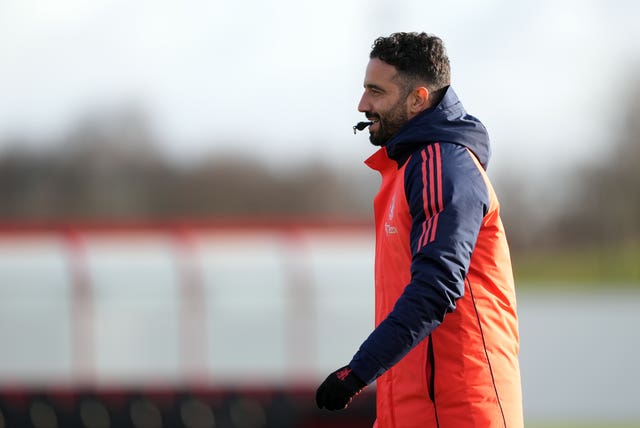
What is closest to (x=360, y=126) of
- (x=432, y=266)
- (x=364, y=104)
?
(x=364, y=104)

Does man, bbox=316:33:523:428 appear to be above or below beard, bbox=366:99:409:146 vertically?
below

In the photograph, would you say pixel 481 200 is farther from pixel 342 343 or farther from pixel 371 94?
pixel 342 343

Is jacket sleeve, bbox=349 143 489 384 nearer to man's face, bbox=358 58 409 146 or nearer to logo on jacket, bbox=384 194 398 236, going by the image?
logo on jacket, bbox=384 194 398 236

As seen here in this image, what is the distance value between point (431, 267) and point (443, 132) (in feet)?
1.64

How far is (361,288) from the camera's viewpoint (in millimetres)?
9883

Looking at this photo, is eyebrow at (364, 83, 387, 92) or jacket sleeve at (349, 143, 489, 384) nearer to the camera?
jacket sleeve at (349, 143, 489, 384)

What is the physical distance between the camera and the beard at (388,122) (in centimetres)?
364

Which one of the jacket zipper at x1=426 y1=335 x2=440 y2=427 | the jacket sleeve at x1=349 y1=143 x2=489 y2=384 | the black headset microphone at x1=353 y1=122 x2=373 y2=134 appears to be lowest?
the jacket zipper at x1=426 y1=335 x2=440 y2=427

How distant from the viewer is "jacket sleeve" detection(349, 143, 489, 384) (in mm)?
3186

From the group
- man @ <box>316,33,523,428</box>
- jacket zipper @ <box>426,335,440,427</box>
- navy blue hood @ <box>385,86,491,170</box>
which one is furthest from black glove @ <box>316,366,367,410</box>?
navy blue hood @ <box>385,86,491,170</box>

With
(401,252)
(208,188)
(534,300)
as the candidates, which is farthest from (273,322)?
(208,188)

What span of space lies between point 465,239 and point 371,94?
0.69 meters

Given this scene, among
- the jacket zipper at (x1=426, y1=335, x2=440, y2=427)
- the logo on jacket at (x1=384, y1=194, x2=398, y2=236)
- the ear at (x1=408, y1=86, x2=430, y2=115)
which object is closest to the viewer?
the jacket zipper at (x1=426, y1=335, x2=440, y2=427)

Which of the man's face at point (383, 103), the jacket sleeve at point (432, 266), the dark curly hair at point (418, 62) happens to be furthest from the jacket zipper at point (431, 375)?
the dark curly hair at point (418, 62)
